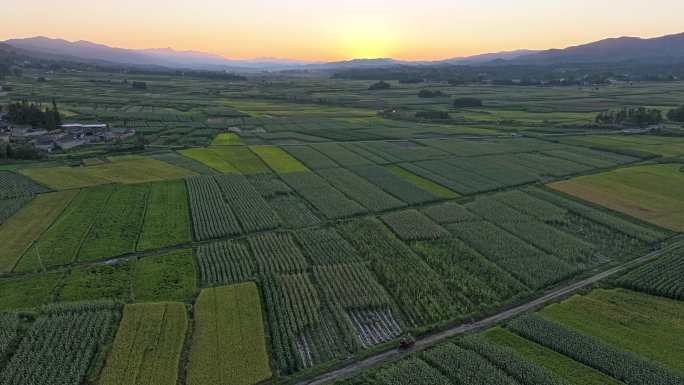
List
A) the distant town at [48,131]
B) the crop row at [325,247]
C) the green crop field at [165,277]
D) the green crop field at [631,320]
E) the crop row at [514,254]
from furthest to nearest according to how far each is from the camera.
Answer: the distant town at [48,131] < the crop row at [325,247] < the crop row at [514,254] < the green crop field at [165,277] < the green crop field at [631,320]

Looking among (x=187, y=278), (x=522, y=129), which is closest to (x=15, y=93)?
(x=187, y=278)

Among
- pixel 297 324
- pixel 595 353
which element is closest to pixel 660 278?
pixel 595 353

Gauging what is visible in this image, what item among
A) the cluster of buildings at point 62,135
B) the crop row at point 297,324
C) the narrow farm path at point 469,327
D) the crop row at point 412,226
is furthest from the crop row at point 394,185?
the cluster of buildings at point 62,135

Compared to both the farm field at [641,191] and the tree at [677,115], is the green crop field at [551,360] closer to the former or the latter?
the farm field at [641,191]

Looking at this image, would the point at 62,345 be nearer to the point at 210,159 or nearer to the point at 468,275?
the point at 468,275

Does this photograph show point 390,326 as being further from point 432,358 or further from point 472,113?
point 472,113

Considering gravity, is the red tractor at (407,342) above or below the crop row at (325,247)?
below
